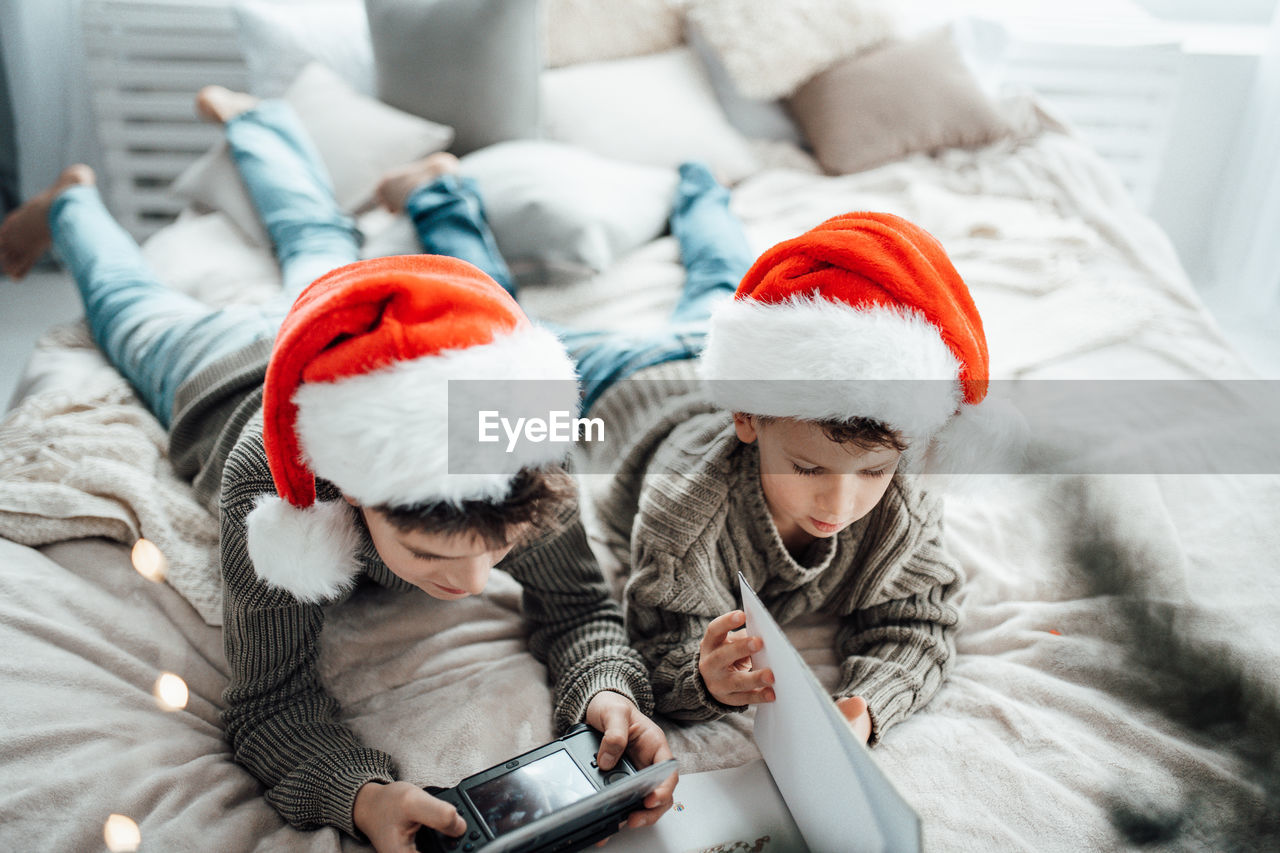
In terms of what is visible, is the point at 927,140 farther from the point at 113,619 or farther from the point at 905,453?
the point at 113,619

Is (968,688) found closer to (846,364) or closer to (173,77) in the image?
(846,364)

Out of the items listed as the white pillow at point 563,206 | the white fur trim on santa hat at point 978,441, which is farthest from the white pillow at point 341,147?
the white fur trim on santa hat at point 978,441

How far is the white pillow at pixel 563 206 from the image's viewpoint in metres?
1.40

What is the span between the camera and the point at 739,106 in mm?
1956

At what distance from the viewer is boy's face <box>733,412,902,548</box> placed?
72 cm

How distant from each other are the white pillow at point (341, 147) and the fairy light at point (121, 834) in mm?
1111

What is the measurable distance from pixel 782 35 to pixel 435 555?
64.0 inches

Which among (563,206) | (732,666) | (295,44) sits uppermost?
(295,44)

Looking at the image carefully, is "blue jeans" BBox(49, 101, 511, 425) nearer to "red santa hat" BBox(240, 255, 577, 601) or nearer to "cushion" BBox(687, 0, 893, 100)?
"red santa hat" BBox(240, 255, 577, 601)

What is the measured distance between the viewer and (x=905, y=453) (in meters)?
0.76

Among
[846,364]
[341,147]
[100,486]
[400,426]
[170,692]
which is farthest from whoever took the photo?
[341,147]

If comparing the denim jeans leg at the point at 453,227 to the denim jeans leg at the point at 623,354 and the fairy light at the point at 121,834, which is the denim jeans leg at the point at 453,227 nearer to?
the denim jeans leg at the point at 623,354

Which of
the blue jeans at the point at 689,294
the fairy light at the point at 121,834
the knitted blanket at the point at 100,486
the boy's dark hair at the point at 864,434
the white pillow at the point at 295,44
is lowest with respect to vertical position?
the fairy light at the point at 121,834

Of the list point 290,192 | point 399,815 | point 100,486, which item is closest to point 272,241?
point 290,192
